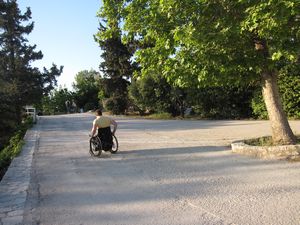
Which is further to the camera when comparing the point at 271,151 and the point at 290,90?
the point at 290,90

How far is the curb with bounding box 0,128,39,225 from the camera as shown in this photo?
598cm

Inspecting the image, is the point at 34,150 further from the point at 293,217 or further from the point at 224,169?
the point at 293,217

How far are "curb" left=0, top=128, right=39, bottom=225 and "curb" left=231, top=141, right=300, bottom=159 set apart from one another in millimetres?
5428

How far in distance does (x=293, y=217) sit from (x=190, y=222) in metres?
1.34

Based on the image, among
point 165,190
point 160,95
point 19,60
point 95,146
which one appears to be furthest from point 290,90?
point 19,60

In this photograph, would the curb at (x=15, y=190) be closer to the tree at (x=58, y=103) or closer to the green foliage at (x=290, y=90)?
the green foliage at (x=290, y=90)

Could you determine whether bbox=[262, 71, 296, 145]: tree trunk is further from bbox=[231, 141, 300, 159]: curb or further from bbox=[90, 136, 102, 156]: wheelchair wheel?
bbox=[90, 136, 102, 156]: wheelchair wheel

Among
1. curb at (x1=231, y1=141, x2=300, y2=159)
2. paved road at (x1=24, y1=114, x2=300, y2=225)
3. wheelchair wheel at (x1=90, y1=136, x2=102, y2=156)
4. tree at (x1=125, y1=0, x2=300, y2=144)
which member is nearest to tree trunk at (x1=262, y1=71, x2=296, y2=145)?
tree at (x1=125, y1=0, x2=300, y2=144)

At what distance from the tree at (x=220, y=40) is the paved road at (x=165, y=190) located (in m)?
2.12

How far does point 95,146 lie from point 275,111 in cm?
527

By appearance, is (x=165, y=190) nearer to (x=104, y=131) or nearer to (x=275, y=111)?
(x=275, y=111)

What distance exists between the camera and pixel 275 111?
1042cm

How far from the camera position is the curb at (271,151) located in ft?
29.1

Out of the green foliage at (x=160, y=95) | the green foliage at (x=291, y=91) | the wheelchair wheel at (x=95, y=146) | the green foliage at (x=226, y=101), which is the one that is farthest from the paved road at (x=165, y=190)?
the green foliage at (x=160, y=95)
